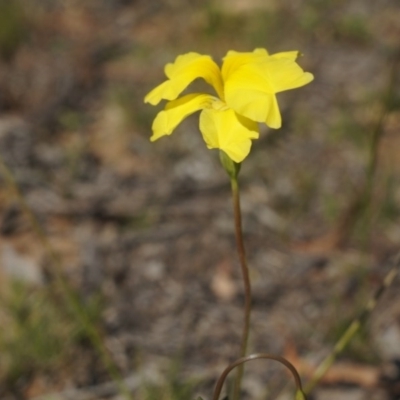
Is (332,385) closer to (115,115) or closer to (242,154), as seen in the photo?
(242,154)

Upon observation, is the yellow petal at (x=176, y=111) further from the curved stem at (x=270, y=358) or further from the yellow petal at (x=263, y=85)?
the curved stem at (x=270, y=358)

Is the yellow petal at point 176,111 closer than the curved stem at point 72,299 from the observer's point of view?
Yes

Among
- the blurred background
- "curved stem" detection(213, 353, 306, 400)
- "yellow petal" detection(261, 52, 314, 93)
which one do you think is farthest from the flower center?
the blurred background

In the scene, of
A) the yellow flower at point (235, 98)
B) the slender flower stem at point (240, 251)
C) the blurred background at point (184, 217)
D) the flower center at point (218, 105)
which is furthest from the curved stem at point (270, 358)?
the blurred background at point (184, 217)

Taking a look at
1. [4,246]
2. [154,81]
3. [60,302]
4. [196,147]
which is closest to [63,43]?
[154,81]

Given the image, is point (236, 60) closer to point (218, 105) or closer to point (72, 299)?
point (218, 105)

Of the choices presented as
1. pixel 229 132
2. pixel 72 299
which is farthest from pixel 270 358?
pixel 72 299
